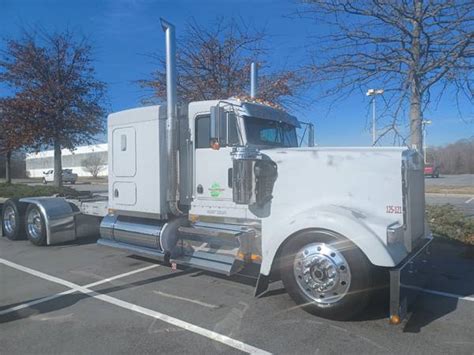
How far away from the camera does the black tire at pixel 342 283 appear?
422 cm

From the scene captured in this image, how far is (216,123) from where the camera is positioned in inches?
208

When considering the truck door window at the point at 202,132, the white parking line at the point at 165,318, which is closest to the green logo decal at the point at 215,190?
the truck door window at the point at 202,132

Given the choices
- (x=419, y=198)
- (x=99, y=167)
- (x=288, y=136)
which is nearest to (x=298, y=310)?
(x=419, y=198)

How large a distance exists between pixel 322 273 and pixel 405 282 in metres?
0.86

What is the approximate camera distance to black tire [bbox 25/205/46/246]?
8633 millimetres

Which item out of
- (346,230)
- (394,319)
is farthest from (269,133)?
(394,319)

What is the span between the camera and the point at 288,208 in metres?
5.17

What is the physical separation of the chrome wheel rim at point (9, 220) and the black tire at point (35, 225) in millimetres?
448

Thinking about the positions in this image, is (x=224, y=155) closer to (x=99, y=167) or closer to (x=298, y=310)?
(x=298, y=310)

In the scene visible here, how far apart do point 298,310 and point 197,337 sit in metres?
1.31

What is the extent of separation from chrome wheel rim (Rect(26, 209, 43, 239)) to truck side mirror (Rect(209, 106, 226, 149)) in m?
5.30

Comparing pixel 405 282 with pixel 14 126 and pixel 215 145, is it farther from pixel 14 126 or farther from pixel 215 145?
pixel 14 126

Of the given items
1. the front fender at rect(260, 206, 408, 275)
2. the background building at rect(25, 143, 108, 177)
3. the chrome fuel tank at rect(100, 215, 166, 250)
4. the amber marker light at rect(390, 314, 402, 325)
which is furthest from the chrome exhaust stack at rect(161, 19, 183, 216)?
the background building at rect(25, 143, 108, 177)

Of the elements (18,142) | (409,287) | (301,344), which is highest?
(18,142)
